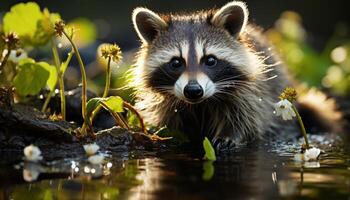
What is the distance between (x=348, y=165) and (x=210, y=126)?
57.9 inches

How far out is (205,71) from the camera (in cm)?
538

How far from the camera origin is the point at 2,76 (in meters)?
5.00

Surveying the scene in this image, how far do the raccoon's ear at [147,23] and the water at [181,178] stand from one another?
1.12 metres

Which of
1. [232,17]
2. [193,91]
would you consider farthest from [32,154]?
[232,17]

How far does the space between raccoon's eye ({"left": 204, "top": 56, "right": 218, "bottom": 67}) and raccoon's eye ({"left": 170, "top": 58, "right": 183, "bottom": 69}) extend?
0.56 feet

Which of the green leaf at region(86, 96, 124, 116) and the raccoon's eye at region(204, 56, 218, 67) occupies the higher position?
the raccoon's eye at region(204, 56, 218, 67)

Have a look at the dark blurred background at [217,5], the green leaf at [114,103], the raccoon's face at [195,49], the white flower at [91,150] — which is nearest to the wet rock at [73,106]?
the raccoon's face at [195,49]

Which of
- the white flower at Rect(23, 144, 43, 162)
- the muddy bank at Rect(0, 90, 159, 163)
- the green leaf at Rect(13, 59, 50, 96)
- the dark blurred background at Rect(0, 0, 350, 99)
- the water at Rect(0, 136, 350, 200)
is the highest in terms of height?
the dark blurred background at Rect(0, 0, 350, 99)

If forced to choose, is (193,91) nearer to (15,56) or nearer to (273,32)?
(15,56)

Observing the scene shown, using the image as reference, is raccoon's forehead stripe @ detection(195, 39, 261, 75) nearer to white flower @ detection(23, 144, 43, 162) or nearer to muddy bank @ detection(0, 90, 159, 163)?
muddy bank @ detection(0, 90, 159, 163)

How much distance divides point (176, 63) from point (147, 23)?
0.45 metres

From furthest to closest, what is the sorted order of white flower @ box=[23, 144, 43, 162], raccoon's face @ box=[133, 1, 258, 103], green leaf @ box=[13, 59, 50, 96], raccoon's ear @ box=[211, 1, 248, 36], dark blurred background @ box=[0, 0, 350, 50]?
dark blurred background @ box=[0, 0, 350, 50] → raccoon's ear @ box=[211, 1, 248, 36] → raccoon's face @ box=[133, 1, 258, 103] → green leaf @ box=[13, 59, 50, 96] → white flower @ box=[23, 144, 43, 162]

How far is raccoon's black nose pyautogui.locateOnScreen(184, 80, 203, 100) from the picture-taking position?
499cm

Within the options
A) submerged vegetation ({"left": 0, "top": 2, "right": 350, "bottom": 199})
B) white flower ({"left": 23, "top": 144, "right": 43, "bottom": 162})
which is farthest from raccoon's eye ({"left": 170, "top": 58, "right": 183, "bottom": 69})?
white flower ({"left": 23, "top": 144, "right": 43, "bottom": 162})
